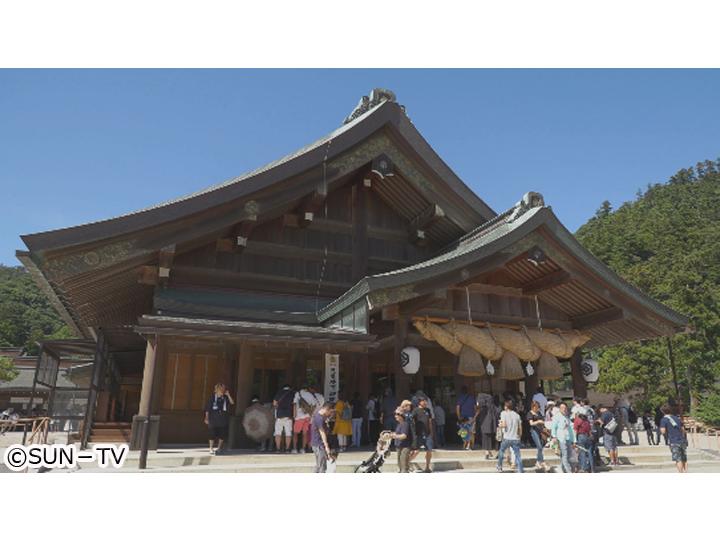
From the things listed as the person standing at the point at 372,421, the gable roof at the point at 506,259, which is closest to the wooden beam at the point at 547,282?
the gable roof at the point at 506,259

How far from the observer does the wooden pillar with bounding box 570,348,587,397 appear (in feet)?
43.8

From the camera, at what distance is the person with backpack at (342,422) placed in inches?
442

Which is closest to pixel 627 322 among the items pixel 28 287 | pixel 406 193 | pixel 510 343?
pixel 510 343

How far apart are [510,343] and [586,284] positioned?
92.1 inches

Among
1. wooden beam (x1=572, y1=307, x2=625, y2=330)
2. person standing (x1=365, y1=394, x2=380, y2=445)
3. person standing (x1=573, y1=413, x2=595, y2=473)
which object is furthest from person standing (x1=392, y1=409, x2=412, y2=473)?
wooden beam (x1=572, y1=307, x2=625, y2=330)

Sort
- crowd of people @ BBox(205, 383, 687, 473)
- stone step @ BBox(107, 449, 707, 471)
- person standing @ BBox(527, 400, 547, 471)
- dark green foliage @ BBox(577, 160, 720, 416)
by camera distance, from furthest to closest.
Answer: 1. dark green foliage @ BBox(577, 160, 720, 416)
2. person standing @ BBox(527, 400, 547, 471)
3. stone step @ BBox(107, 449, 707, 471)
4. crowd of people @ BBox(205, 383, 687, 473)

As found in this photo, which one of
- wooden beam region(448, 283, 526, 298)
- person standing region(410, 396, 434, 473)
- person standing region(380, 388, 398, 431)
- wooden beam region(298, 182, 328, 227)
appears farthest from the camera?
wooden beam region(298, 182, 328, 227)

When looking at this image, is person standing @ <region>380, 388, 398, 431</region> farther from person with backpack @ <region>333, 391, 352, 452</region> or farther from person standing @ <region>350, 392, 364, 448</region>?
Result: person with backpack @ <region>333, 391, 352, 452</region>

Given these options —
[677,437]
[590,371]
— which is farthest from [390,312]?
[590,371]

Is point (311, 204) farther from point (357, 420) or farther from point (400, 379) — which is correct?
point (357, 420)

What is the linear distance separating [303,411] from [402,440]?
2952 millimetres

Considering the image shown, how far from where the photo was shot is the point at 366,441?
42.1ft

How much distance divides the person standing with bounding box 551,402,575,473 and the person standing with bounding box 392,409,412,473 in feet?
10.1

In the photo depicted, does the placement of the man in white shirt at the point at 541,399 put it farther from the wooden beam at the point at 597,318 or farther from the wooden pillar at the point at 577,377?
the wooden beam at the point at 597,318
